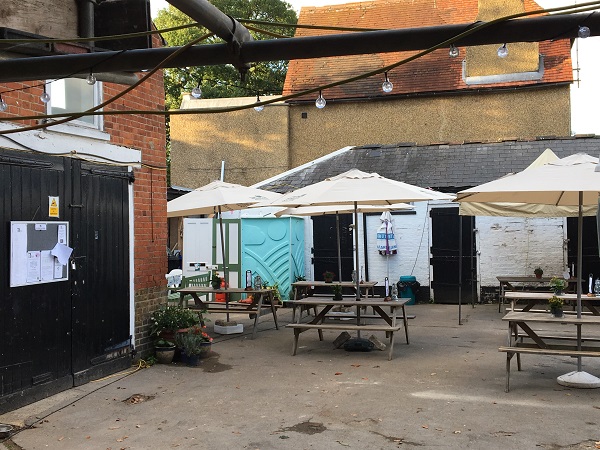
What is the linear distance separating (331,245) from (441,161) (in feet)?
12.1

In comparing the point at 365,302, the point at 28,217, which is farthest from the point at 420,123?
the point at 28,217

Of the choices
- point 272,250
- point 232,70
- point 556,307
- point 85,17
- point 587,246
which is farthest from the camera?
point 232,70

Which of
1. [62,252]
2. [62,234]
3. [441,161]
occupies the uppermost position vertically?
[441,161]

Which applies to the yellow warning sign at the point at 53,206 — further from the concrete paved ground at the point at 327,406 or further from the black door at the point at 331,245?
the black door at the point at 331,245

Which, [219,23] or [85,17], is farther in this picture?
[85,17]

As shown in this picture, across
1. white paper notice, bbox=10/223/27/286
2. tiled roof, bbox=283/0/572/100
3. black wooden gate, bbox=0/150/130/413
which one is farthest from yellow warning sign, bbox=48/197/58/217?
tiled roof, bbox=283/0/572/100

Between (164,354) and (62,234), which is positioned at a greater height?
(62,234)

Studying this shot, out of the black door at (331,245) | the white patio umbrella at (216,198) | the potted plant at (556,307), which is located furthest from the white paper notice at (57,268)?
the black door at (331,245)

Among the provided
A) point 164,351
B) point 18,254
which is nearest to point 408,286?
point 164,351

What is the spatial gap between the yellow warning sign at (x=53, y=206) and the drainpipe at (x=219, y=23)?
3.63 meters

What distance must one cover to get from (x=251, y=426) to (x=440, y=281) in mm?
10746

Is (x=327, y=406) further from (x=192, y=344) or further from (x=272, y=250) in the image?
(x=272, y=250)

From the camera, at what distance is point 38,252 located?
23.1 ft

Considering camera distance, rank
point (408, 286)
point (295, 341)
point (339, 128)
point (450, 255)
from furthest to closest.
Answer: point (339, 128)
point (408, 286)
point (450, 255)
point (295, 341)
